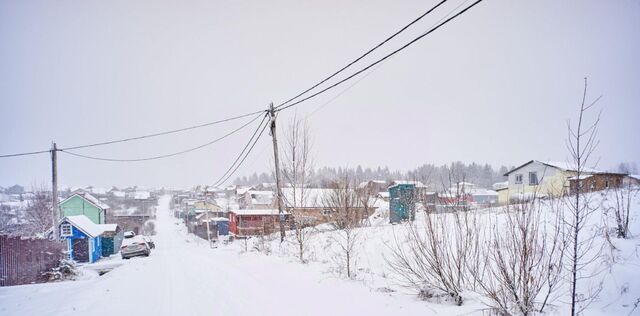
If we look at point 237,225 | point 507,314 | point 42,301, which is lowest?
point 237,225

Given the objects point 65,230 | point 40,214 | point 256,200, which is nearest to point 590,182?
point 65,230

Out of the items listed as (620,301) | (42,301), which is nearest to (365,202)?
(620,301)

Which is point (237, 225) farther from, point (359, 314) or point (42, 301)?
point (359, 314)

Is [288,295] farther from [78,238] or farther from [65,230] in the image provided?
[65,230]

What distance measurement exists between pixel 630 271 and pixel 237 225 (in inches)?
1430

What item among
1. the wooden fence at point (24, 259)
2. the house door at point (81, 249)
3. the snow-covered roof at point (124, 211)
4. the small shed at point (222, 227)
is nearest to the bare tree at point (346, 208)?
the wooden fence at point (24, 259)

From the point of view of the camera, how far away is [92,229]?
29.5 meters

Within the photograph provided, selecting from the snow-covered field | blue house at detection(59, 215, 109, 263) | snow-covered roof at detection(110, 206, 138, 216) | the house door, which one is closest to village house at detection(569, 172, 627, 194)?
the snow-covered field

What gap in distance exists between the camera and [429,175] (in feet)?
19.1

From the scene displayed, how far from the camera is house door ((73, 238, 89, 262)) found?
90.3 feet

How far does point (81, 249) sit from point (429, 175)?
108ft

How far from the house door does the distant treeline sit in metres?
18.1

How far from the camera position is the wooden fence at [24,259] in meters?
15.4

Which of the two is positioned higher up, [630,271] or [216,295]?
[630,271]
